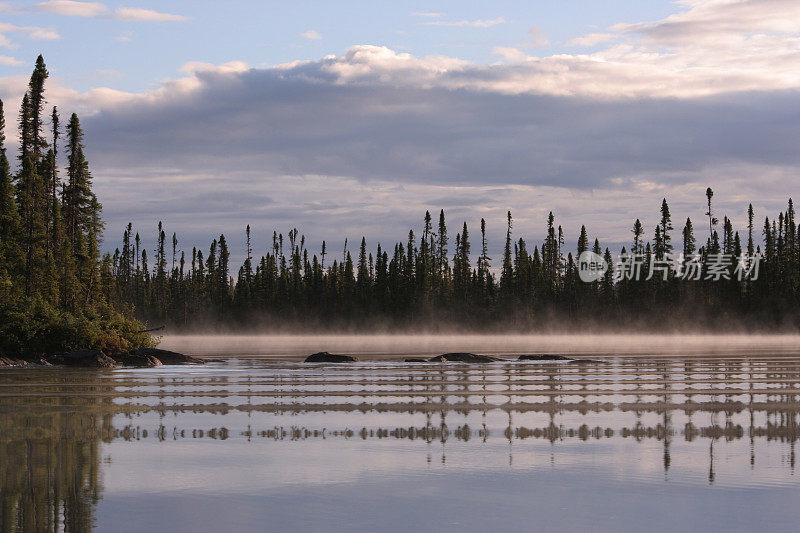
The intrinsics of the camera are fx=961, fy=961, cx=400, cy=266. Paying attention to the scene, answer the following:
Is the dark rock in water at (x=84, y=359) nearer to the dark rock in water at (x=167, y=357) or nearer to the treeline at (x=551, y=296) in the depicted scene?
the dark rock in water at (x=167, y=357)

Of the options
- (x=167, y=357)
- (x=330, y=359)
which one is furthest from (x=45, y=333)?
(x=330, y=359)

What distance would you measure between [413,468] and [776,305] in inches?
6175

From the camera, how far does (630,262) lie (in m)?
185

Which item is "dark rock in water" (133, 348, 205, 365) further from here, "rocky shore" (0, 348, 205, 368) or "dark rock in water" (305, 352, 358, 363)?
"dark rock in water" (305, 352, 358, 363)

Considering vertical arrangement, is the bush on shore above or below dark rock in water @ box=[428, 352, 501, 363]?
above

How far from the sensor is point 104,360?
47812 mm

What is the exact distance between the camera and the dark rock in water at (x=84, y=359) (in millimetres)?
47469

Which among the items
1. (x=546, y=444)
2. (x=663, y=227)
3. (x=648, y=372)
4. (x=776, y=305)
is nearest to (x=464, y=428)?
(x=546, y=444)

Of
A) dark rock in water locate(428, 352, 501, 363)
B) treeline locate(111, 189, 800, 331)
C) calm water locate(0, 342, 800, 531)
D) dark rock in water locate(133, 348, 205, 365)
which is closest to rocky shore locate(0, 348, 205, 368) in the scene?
dark rock in water locate(133, 348, 205, 365)

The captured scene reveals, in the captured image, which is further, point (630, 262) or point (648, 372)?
point (630, 262)

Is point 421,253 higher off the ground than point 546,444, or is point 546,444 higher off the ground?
point 421,253

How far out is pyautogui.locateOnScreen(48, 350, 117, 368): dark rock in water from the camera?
4747 cm

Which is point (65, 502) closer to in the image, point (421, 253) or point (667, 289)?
point (667, 289)

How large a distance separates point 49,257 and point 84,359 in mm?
24466
